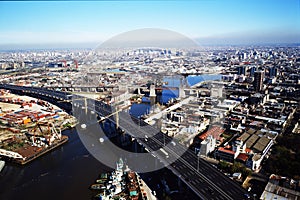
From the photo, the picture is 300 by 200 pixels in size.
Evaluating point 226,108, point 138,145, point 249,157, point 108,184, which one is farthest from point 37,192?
point 226,108

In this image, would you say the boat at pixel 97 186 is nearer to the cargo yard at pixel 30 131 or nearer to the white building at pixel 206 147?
the cargo yard at pixel 30 131

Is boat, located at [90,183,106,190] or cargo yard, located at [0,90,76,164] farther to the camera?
cargo yard, located at [0,90,76,164]

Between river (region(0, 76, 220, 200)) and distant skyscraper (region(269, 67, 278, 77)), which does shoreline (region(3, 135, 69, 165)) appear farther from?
distant skyscraper (region(269, 67, 278, 77))

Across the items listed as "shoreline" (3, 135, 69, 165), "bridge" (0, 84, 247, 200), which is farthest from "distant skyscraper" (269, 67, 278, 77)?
"shoreline" (3, 135, 69, 165)

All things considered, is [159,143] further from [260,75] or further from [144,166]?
[260,75]

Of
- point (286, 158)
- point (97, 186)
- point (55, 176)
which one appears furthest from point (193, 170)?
point (55, 176)

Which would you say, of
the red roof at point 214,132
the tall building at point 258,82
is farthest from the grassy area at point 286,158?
the tall building at point 258,82
